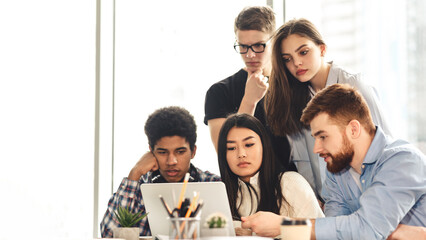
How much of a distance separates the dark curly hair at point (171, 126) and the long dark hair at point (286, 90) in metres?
0.41

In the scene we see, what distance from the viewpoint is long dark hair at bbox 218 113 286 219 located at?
2.06 meters

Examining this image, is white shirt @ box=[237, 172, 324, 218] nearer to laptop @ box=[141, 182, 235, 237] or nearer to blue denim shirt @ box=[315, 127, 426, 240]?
blue denim shirt @ box=[315, 127, 426, 240]

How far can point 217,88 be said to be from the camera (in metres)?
2.75

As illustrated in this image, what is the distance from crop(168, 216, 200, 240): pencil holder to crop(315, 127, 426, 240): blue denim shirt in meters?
0.55

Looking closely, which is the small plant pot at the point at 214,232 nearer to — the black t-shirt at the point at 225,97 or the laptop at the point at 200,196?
the laptop at the point at 200,196

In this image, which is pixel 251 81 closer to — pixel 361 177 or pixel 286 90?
pixel 286 90

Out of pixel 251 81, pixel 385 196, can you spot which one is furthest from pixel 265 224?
pixel 251 81

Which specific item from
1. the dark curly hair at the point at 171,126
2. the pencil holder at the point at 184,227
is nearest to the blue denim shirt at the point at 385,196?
the pencil holder at the point at 184,227

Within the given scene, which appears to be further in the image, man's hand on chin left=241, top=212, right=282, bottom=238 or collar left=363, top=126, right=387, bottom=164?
collar left=363, top=126, right=387, bottom=164

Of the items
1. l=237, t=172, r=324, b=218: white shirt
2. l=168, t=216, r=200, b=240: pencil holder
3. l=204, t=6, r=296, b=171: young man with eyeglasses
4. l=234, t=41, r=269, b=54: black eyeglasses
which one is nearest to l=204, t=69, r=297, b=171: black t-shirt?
l=204, t=6, r=296, b=171: young man with eyeglasses

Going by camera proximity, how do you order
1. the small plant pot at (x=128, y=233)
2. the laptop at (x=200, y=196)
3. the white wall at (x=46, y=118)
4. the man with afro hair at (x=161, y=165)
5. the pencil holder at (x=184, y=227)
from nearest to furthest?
the pencil holder at (x=184, y=227) < the laptop at (x=200, y=196) < the small plant pot at (x=128, y=233) < the man with afro hair at (x=161, y=165) < the white wall at (x=46, y=118)

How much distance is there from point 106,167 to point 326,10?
5.71ft

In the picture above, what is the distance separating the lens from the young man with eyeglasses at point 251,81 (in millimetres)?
2475

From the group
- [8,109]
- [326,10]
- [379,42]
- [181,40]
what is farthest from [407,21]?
[8,109]
